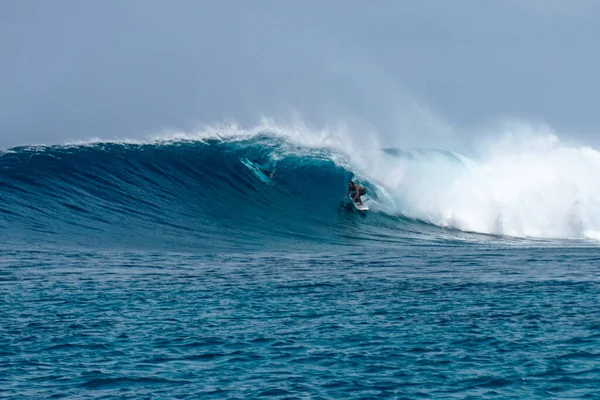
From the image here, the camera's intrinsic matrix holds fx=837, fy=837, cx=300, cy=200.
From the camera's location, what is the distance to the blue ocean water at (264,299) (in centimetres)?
990

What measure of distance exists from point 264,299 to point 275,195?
15899 mm

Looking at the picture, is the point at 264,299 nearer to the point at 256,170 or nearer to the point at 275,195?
the point at 275,195

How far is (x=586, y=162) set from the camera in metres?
35.7

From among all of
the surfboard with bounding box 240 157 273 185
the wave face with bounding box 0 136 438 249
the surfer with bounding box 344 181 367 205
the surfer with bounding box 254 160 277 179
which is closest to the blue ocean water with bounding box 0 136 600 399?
the wave face with bounding box 0 136 438 249

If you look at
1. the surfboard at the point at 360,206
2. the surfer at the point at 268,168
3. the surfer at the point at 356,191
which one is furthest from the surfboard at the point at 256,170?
the surfboard at the point at 360,206

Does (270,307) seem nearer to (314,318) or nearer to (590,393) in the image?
(314,318)

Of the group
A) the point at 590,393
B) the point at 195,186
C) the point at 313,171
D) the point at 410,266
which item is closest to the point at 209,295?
the point at 410,266

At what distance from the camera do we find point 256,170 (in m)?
32.7

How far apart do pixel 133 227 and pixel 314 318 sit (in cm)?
1254

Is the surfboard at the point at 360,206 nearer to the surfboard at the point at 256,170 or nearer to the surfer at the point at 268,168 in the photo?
the surfboard at the point at 256,170

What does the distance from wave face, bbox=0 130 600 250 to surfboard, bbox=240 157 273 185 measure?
0.74 ft

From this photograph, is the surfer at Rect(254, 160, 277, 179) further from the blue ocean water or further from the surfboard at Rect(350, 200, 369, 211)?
the surfboard at Rect(350, 200, 369, 211)

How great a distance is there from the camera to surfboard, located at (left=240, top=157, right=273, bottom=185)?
31.9m

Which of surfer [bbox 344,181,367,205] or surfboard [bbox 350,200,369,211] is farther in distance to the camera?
surfer [bbox 344,181,367,205]
